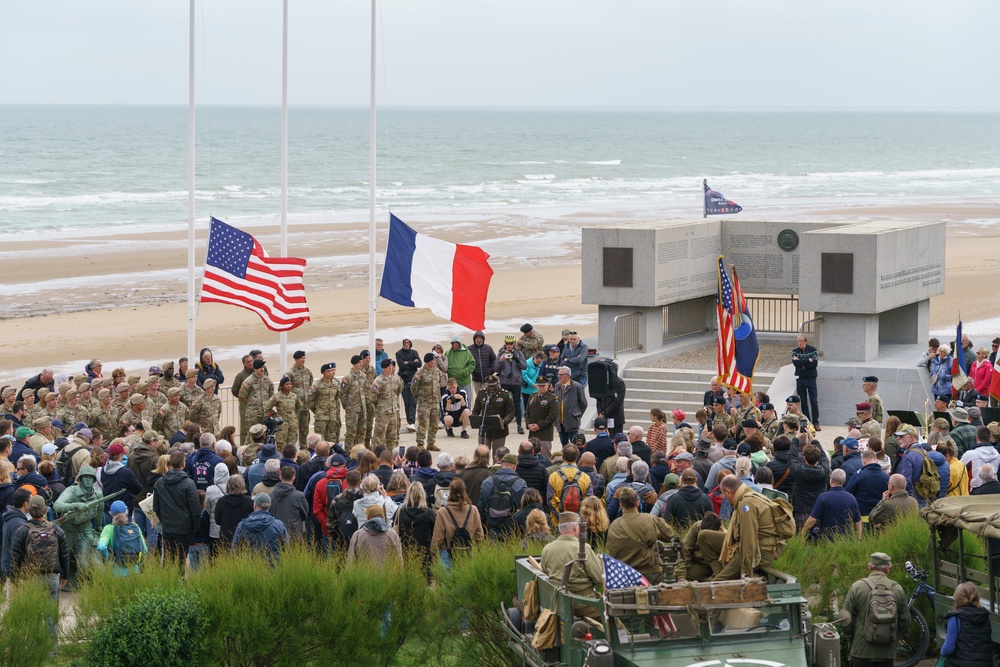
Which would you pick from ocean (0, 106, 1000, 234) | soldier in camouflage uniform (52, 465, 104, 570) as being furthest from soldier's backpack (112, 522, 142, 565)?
ocean (0, 106, 1000, 234)

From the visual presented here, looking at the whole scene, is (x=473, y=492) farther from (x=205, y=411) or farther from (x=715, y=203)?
(x=715, y=203)

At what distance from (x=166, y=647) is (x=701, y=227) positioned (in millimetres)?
16605

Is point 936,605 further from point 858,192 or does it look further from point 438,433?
point 858,192

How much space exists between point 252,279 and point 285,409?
248cm

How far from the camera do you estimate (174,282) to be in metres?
42.1

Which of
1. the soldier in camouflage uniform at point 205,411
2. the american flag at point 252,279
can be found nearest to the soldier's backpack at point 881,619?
the soldier in camouflage uniform at point 205,411

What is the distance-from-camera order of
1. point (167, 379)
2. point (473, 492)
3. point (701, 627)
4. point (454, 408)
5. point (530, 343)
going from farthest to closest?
1. point (530, 343)
2. point (454, 408)
3. point (167, 379)
4. point (473, 492)
5. point (701, 627)

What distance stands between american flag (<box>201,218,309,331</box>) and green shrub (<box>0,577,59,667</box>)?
9425 millimetres

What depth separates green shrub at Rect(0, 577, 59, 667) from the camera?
10.1 meters

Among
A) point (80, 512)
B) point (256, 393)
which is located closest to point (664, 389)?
point (256, 393)

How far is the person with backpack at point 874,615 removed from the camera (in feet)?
34.7

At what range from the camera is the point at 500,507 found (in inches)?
505

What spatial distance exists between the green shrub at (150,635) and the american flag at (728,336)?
10.7 m

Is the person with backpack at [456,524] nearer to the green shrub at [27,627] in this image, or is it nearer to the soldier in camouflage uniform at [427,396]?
the green shrub at [27,627]
